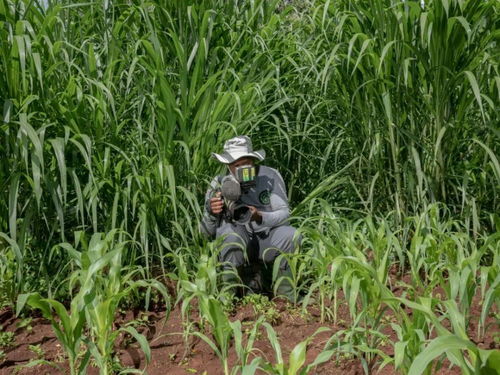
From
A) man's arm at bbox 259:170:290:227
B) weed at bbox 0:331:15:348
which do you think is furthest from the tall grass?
weed at bbox 0:331:15:348

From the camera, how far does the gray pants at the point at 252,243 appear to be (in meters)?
2.37

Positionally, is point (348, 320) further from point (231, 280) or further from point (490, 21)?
point (490, 21)

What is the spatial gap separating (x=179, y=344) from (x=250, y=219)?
680 millimetres

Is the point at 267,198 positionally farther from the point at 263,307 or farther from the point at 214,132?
the point at 263,307

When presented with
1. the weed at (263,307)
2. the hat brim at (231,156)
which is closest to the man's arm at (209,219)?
the hat brim at (231,156)

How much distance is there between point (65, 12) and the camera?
2.76 meters

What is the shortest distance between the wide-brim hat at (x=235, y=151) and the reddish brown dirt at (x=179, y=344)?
0.62m

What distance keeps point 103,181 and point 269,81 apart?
1033 millimetres

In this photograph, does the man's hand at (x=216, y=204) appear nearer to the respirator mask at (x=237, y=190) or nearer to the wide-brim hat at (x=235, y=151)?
the respirator mask at (x=237, y=190)

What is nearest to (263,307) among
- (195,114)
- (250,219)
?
(250,219)

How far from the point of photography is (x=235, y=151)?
2.36 meters

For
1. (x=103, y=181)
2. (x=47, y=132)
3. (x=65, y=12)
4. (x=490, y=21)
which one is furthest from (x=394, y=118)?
(x=65, y=12)

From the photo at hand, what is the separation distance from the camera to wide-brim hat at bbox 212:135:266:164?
235cm

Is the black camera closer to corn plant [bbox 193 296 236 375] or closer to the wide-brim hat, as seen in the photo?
the wide-brim hat
